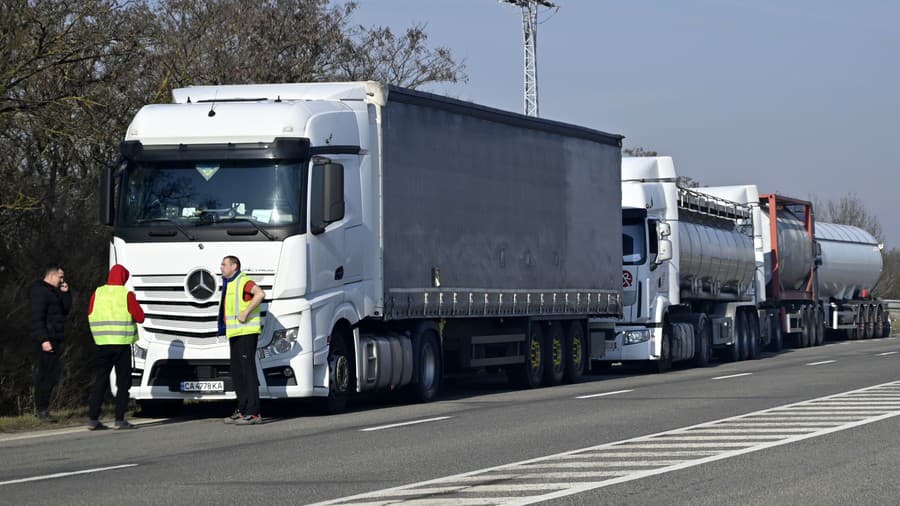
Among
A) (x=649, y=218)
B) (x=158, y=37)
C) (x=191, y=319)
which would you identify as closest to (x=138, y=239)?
(x=191, y=319)

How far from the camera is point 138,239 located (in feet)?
56.0

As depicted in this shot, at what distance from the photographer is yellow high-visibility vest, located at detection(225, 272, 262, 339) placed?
16.3 metres

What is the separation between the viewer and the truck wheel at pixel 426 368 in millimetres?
19875

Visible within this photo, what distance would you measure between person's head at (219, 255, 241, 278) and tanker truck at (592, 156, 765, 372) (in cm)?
1181

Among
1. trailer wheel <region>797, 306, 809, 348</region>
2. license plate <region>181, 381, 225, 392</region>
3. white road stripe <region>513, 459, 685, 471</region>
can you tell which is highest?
trailer wheel <region>797, 306, 809, 348</region>

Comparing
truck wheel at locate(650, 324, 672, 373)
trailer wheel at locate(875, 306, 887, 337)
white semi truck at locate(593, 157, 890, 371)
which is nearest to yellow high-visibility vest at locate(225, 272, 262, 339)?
white semi truck at locate(593, 157, 890, 371)

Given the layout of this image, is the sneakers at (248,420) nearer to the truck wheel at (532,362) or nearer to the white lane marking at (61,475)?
the white lane marking at (61,475)

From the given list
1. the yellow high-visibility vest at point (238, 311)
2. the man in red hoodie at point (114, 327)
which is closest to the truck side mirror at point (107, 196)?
the man in red hoodie at point (114, 327)

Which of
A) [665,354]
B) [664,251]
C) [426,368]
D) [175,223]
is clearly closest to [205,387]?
[175,223]

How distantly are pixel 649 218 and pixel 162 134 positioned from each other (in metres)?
13.6

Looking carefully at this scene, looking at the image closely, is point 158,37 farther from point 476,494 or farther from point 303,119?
point 476,494

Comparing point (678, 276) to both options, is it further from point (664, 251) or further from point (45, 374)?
point (45, 374)

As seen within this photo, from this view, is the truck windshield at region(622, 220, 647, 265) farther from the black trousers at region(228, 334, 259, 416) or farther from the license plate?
the black trousers at region(228, 334, 259, 416)

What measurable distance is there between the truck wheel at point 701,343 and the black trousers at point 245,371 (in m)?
16.2
